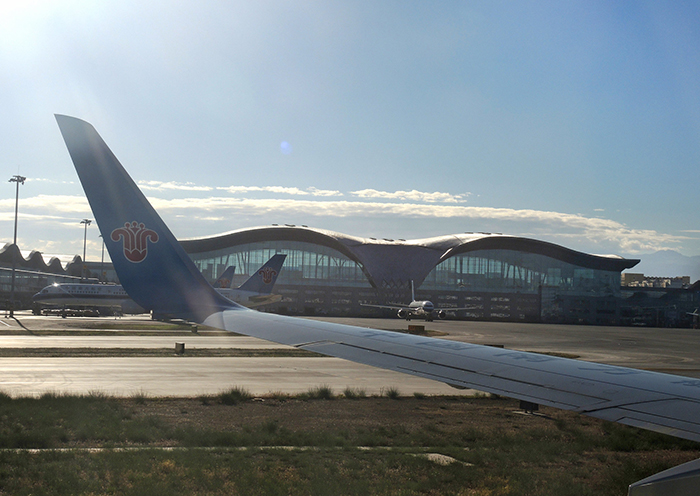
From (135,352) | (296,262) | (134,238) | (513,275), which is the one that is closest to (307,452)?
(134,238)

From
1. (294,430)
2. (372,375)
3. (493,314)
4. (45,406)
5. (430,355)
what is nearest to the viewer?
(430,355)

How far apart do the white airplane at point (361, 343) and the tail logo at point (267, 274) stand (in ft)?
178

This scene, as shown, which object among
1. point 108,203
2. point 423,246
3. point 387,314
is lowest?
point 387,314

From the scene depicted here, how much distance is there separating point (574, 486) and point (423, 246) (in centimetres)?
10894

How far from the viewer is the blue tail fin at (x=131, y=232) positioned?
21.0ft

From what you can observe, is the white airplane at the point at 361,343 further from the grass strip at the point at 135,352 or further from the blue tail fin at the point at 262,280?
the blue tail fin at the point at 262,280

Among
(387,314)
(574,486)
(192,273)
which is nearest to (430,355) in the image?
(192,273)

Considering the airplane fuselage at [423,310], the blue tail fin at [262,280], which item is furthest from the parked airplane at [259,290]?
the airplane fuselage at [423,310]

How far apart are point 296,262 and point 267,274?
47768 millimetres

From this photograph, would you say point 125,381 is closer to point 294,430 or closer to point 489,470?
point 294,430

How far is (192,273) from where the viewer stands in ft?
23.7

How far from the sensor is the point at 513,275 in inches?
4609

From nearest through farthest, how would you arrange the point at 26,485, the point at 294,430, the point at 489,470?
1. the point at 26,485
2. the point at 489,470
3. the point at 294,430

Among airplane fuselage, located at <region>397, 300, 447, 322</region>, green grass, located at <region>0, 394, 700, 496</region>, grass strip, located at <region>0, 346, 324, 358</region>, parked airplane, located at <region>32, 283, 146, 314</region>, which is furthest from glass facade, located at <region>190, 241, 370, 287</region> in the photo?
green grass, located at <region>0, 394, 700, 496</region>
